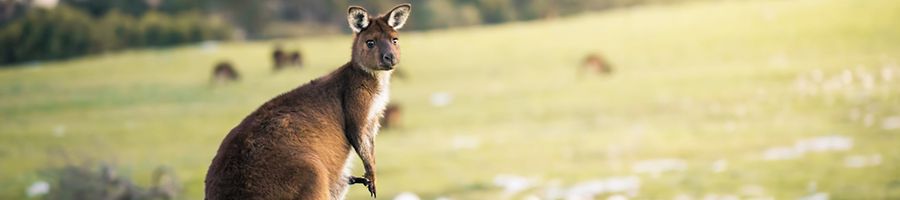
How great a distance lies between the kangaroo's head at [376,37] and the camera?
248 inches

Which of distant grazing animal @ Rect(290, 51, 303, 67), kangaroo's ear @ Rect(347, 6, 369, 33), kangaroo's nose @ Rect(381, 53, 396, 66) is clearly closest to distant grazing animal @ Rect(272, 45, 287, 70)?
distant grazing animal @ Rect(290, 51, 303, 67)

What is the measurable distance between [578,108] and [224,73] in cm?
1318

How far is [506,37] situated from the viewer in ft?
160

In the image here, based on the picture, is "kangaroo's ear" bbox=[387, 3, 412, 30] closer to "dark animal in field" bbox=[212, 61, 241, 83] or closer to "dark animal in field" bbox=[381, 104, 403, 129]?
"dark animal in field" bbox=[381, 104, 403, 129]

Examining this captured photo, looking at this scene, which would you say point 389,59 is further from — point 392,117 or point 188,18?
point 188,18

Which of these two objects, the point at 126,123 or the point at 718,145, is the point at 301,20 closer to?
the point at 126,123

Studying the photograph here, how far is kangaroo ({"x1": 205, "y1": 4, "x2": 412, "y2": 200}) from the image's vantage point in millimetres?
5707

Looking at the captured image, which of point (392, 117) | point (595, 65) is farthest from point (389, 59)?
point (595, 65)

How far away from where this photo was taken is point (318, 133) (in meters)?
6.12

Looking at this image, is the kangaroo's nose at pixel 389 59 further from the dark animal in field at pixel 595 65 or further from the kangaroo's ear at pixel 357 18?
the dark animal in field at pixel 595 65

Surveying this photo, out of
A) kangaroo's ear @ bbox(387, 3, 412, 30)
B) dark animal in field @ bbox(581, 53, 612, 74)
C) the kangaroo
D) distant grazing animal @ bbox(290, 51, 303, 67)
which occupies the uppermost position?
distant grazing animal @ bbox(290, 51, 303, 67)

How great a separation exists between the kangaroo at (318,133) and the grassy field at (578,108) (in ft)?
47.0

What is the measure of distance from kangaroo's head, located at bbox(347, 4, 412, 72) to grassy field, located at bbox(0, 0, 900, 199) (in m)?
14.3

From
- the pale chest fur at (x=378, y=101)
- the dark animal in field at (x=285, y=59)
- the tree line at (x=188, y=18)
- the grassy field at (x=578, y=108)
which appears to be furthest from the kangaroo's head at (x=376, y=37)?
the tree line at (x=188, y=18)
